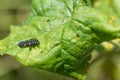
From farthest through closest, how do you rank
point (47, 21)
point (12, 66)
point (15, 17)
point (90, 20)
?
point (15, 17), point (12, 66), point (47, 21), point (90, 20)

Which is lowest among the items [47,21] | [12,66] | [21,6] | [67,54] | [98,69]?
[12,66]

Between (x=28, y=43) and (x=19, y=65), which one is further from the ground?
(x=28, y=43)

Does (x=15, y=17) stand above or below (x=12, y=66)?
above

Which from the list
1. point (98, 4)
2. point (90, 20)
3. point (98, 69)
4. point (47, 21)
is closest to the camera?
point (90, 20)

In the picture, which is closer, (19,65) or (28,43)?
(28,43)

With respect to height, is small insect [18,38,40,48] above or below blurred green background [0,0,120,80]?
above

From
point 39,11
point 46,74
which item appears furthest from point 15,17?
point 39,11

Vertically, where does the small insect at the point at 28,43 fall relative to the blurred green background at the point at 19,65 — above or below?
above

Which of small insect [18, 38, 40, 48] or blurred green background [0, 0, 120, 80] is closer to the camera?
small insect [18, 38, 40, 48]

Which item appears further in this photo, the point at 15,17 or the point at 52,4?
the point at 15,17

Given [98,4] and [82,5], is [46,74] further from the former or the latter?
[82,5]

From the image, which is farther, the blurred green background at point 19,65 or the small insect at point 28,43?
the blurred green background at point 19,65
